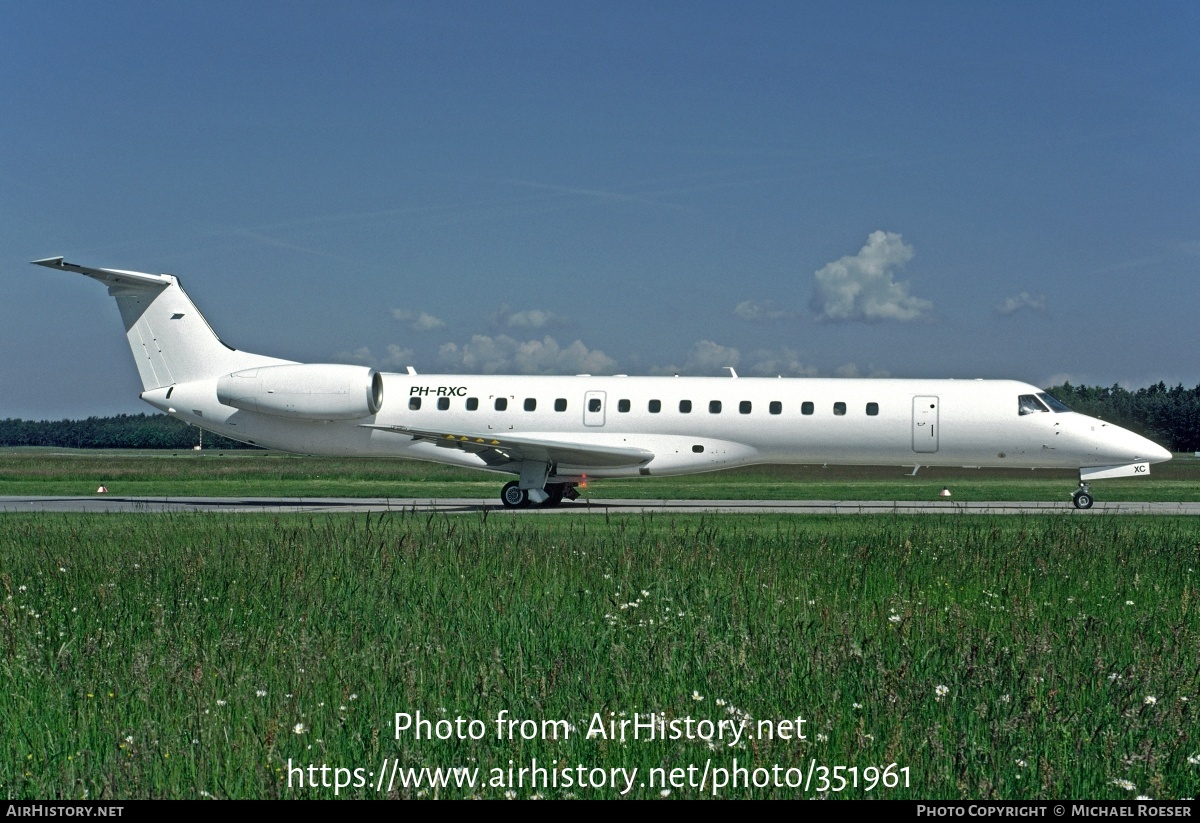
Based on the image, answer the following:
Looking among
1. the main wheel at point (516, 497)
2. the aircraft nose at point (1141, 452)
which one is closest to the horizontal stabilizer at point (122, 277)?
the main wheel at point (516, 497)

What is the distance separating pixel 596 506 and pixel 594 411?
7.24 feet

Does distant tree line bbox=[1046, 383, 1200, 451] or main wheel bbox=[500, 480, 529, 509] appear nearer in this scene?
main wheel bbox=[500, 480, 529, 509]

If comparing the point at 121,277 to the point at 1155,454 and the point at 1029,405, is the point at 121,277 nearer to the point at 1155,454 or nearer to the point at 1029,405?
the point at 1029,405

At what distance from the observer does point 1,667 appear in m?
7.29

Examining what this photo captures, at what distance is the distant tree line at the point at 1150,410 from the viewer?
391 feet

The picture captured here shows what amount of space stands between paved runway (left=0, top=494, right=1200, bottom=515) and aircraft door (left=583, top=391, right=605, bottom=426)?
1.96 m

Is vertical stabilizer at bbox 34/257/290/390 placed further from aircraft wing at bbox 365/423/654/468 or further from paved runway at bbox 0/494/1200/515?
aircraft wing at bbox 365/423/654/468

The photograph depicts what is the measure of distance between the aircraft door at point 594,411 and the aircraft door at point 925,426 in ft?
23.1

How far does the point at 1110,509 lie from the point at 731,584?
17913mm

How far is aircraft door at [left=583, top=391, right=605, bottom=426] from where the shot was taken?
26656 millimetres

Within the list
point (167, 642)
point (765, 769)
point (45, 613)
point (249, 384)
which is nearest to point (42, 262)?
point (249, 384)

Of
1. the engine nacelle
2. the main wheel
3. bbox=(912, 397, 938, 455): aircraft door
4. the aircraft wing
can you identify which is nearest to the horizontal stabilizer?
the engine nacelle

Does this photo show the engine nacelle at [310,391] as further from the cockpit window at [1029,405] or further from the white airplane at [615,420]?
the cockpit window at [1029,405]

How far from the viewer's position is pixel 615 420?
26.6 m
